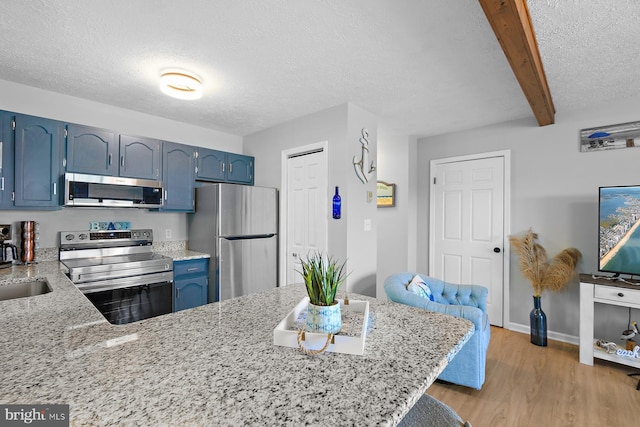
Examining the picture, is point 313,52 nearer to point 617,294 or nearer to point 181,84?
point 181,84

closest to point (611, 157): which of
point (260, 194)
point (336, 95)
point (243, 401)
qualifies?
point (336, 95)

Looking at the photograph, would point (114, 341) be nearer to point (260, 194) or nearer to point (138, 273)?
point (138, 273)

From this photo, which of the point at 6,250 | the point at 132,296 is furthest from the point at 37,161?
the point at 132,296

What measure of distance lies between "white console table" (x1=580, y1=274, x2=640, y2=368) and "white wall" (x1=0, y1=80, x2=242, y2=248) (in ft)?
13.4

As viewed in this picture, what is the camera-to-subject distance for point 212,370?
740mm

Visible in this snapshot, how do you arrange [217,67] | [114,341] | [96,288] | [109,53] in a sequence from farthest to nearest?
[96,288] → [217,67] → [109,53] → [114,341]

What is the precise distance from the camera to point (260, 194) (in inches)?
134

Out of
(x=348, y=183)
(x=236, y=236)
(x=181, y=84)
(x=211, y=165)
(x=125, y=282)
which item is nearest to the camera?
(x=181, y=84)

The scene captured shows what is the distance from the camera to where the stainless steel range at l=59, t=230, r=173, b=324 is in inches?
97.7

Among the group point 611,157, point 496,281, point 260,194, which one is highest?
point 611,157

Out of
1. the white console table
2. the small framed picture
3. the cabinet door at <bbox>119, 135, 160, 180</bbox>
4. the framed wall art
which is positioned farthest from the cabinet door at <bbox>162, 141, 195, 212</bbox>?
the framed wall art

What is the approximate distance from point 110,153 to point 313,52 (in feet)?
7.11

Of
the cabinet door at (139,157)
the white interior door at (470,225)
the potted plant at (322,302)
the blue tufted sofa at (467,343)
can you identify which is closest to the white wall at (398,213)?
the white interior door at (470,225)

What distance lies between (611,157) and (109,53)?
4244mm
